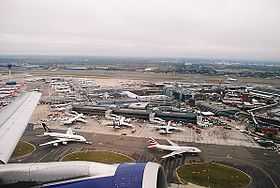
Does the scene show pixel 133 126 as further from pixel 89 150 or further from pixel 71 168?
pixel 71 168

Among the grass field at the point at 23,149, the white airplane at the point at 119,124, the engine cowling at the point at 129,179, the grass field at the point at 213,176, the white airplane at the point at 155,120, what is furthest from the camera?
the white airplane at the point at 155,120

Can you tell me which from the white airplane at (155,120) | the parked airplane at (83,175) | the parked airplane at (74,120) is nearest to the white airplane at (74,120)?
the parked airplane at (74,120)

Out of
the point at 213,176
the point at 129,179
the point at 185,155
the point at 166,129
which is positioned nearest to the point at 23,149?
the point at 185,155

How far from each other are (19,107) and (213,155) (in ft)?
119

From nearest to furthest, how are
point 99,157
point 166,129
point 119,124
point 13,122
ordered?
point 13,122
point 99,157
point 166,129
point 119,124

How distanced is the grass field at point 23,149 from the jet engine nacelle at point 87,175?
130 ft

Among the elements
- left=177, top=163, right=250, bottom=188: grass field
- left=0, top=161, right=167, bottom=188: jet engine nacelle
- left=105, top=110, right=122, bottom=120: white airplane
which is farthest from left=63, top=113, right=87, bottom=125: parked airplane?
left=0, top=161, right=167, bottom=188: jet engine nacelle

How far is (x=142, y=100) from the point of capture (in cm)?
10625

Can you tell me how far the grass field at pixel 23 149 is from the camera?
159 feet

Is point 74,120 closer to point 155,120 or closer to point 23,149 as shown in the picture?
point 155,120

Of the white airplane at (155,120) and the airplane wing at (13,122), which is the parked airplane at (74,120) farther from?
the airplane wing at (13,122)

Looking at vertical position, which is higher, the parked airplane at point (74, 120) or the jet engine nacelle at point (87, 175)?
the jet engine nacelle at point (87, 175)

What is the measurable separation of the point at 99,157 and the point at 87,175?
1473 inches

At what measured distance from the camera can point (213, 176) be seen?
41.1 meters
